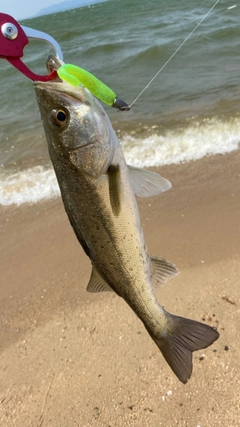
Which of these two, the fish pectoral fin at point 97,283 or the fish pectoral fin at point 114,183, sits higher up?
the fish pectoral fin at point 114,183

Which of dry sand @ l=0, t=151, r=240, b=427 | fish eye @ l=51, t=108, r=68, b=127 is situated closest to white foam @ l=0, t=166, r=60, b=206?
dry sand @ l=0, t=151, r=240, b=427

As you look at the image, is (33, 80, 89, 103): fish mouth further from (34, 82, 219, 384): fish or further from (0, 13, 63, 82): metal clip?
(0, 13, 63, 82): metal clip

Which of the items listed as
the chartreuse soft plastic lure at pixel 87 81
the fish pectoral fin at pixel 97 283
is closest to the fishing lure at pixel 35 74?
the chartreuse soft plastic lure at pixel 87 81

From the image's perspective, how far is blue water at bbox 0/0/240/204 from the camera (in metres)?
6.38

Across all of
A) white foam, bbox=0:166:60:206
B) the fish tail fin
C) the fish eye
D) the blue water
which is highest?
the fish eye

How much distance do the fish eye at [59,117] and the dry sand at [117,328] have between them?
7.36 feet

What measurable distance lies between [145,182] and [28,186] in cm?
441

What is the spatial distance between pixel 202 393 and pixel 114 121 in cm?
609

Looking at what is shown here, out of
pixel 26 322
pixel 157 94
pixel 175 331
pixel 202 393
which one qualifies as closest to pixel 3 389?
pixel 26 322

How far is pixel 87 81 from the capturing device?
172 centimetres

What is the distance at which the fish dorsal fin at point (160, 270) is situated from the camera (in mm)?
2234

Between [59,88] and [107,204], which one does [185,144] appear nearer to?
[107,204]

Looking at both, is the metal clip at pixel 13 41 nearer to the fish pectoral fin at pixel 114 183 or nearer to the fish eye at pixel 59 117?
the fish eye at pixel 59 117

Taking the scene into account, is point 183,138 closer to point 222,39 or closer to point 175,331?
point 175,331
